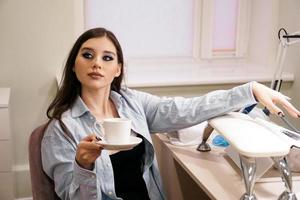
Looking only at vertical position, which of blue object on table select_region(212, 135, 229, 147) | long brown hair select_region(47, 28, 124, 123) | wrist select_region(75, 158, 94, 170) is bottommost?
blue object on table select_region(212, 135, 229, 147)

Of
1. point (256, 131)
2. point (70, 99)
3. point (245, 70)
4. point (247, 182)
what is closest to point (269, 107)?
point (256, 131)

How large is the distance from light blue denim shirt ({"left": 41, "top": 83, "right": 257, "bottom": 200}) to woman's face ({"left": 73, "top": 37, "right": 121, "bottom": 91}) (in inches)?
3.3

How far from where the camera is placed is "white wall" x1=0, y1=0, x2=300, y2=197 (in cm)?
239

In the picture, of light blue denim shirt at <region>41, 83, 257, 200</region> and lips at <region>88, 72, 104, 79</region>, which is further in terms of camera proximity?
lips at <region>88, 72, 104, 79</region>

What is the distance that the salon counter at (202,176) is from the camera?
125cm

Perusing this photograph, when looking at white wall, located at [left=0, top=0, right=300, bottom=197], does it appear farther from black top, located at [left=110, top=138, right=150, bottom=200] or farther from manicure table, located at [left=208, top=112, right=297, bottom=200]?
manicure table, located at [left=208, top=112, right=297, bottom=200]

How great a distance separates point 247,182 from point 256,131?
0.18 m

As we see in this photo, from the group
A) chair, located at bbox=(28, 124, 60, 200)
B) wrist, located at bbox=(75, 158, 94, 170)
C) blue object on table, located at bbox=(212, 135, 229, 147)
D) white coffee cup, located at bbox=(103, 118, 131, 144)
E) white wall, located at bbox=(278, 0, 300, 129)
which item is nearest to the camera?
white coffee cup, located at bbox=(103, 118, 131, 144)

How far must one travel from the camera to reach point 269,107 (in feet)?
4.77

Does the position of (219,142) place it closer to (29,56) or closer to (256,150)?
(256,150)

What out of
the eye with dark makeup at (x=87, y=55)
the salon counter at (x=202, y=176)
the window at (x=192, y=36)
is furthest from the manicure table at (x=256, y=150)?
the window at (x=192, y=36)

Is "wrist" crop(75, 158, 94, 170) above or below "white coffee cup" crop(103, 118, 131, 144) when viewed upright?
below

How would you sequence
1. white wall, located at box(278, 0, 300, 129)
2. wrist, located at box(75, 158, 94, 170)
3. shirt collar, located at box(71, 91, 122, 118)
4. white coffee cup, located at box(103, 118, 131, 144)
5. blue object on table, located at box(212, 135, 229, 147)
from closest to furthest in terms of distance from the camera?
white coffee cup, located at box(103, 118, 131, 144) < wrist, located at box(75, 158, 94, 170) < shirt collar, located at box(71, 91, 122, 118) < blue object on table, located at box(212, 135, 229, 147) < white wall, located at box(278, 0, 300, 129)

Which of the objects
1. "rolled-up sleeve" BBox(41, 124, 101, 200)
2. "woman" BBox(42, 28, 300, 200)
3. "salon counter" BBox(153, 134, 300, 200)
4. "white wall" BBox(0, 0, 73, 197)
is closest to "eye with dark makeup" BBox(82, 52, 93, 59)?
"woman" BBox(42, 28, 300, 200)
